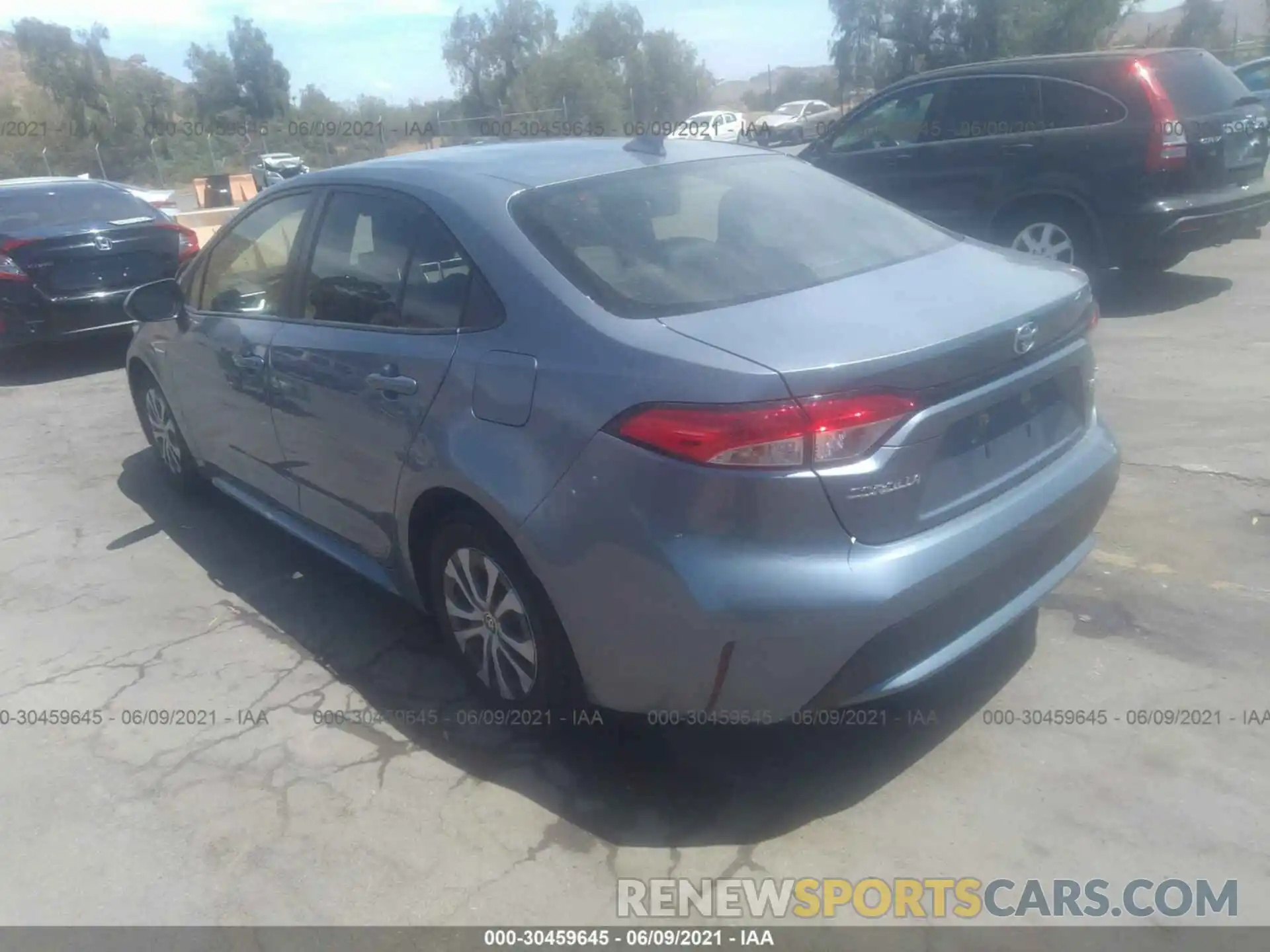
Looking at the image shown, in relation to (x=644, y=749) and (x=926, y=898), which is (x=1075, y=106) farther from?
(x=926, y=898)

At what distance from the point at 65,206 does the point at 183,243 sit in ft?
3.44

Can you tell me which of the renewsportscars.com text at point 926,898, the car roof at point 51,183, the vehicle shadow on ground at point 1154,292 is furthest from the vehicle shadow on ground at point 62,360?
the vehicle shadow on ground at point 1154,292

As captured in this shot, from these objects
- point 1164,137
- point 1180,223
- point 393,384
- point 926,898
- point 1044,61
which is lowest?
point 926,898

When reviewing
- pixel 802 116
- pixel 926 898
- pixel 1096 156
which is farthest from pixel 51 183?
pixel 802 116

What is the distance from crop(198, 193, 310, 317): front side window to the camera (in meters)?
4.23

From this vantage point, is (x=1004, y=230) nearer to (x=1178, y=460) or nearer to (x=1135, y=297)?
(x=1135, y=297)

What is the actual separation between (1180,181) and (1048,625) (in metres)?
4.98

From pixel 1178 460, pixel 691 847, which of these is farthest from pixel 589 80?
pixel 691 847

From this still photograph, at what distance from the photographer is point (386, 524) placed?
3.63 m

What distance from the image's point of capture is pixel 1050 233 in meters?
7.85

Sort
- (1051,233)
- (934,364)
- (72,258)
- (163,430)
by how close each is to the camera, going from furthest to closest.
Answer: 1. (72,258)
2. (1051,233)
3. (163,430)
4. (934,364)

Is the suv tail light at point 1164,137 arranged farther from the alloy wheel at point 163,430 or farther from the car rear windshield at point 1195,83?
the alloy wheel at point 163,430

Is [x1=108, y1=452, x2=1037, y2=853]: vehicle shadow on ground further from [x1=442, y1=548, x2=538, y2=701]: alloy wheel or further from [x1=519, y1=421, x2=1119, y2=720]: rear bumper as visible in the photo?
[x1=519, y1=421, x2=1119, y2=720]: rear bumper

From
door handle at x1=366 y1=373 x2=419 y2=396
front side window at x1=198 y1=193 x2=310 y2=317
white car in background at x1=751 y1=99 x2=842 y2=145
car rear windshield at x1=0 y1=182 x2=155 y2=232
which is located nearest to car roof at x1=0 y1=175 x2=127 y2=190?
car rear windshield at x1=0 y1=182 x2=155 y2=232
